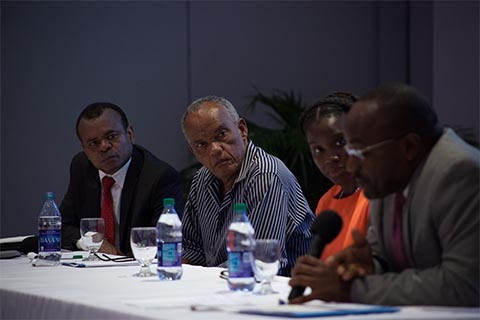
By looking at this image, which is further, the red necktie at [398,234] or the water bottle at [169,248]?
the water bottle at [169,248]

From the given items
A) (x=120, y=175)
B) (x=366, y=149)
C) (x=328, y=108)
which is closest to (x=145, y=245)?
(x=328, y=108)

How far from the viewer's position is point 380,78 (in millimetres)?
7355

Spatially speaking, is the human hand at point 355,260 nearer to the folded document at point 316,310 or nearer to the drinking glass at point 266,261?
the folded document at point 316,310

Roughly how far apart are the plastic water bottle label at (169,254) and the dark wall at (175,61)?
11.1 ft

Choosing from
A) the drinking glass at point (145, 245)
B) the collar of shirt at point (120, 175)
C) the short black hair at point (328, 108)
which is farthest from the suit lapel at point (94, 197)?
the short black hair at point (328, 108)

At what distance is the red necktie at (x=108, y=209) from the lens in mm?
4402

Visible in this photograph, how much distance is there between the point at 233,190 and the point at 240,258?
44.0 inches

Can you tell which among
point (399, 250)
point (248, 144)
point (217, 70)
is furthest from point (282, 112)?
point (399, 250)

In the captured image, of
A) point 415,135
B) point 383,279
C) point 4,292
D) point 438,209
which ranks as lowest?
point 4,292

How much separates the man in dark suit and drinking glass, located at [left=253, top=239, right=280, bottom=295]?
1881 millimetres

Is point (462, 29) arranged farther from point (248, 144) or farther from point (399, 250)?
point (399, 250)

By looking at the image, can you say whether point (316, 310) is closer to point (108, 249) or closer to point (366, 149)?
point (366, 149)

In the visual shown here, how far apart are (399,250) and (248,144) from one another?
1.56 metres

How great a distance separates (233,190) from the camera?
3637 millimetres
